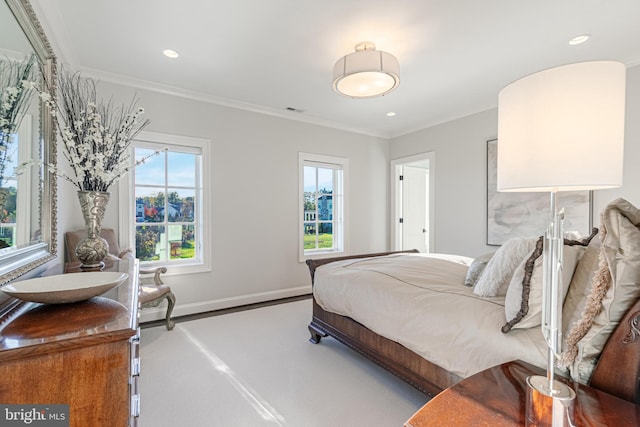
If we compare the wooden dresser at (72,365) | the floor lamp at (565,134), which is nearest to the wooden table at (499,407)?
the floor lamp at (565,134)

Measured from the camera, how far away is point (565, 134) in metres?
0.81

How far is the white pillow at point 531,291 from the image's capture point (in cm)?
129

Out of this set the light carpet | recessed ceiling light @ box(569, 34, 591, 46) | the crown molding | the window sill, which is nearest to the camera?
the light carpet

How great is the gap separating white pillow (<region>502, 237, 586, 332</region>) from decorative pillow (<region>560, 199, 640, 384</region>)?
0.21m

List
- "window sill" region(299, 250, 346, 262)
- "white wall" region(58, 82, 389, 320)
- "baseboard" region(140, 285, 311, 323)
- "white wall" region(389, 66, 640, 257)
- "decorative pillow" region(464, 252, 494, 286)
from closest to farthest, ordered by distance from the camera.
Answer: "decorative pillow" region(464, 252, 494, 286), "baseboard" region(140, 285, 311, 323), "white wall" region(58, 82, 389, 320), "white wall" region(389, 66, 640, 257), "window sill" region(299, 250, 346, 262)

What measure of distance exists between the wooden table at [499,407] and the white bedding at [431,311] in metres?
0.29

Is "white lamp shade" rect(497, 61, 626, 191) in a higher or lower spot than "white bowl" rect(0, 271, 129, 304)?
higher

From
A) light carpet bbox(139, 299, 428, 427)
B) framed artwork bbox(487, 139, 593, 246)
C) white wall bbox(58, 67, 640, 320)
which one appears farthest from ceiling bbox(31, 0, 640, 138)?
light carpet bbox(139, 299, 428, 427)

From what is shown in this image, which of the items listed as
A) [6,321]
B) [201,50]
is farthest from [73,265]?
[201,50]

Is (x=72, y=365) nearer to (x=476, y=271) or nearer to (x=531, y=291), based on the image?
(x=531, y=291)

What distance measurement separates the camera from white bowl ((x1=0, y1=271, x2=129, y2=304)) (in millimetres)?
903

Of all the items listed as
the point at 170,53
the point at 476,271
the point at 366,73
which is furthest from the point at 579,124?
the point at 170,53

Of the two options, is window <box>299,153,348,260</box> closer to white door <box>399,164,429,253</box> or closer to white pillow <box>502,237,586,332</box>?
white door <box>399,164,429,253</box>

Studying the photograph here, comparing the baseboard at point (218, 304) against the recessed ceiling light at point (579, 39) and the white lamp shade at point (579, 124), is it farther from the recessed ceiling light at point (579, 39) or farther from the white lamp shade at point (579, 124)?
the recessed ceiling light at point (579, 39)
